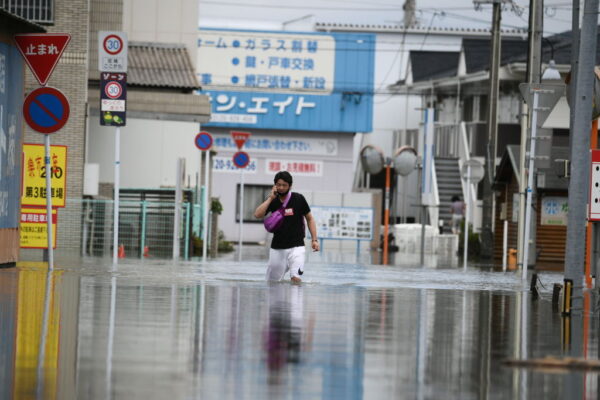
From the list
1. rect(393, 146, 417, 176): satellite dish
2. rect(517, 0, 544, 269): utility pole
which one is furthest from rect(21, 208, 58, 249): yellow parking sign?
rect(393, 146, 417, 176): satellite dish

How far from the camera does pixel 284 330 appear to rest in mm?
11297

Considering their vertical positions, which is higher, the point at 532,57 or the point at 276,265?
the point at 532,57

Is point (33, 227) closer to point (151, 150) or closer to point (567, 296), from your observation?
point (567, 296)

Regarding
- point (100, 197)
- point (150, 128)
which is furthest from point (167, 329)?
point (150, 128)

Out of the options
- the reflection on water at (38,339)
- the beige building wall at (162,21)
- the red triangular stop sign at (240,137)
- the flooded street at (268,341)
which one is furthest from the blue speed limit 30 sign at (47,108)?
the beige building wall at (162,21)

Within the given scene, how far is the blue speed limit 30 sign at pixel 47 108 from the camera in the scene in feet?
61.3

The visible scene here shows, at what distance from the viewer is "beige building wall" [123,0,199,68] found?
41.9 m

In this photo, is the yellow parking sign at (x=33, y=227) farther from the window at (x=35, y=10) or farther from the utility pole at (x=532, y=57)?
the utility pole at (x=532, y=57)

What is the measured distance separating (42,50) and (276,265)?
441 cm

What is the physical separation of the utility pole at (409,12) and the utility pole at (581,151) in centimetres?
5814

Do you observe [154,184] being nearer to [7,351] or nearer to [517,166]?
[517,166]

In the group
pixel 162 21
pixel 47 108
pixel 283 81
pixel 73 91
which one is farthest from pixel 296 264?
pixel 283 81


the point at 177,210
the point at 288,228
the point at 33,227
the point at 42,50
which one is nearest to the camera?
the point at 288,228

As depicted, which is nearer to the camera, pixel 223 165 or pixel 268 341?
pixel 268 341
